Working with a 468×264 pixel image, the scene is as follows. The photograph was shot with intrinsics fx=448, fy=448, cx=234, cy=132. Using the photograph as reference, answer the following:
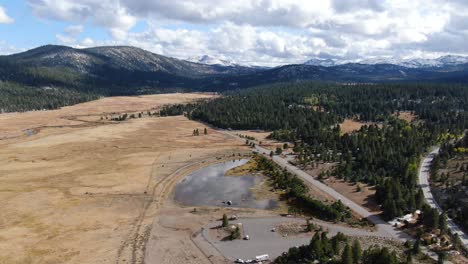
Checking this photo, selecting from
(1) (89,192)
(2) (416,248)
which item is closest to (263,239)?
(2) (416,248)

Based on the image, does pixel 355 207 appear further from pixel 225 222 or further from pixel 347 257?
pixel 347 257

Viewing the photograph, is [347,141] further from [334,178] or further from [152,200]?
[152,200]

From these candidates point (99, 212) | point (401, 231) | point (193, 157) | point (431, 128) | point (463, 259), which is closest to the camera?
point (463, 259)

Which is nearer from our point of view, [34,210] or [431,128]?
[34,210]

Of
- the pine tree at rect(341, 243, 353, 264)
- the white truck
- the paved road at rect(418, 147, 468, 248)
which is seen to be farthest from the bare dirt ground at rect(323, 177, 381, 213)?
the white truck

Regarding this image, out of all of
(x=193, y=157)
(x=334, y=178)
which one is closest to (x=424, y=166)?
(x=334, y=178)

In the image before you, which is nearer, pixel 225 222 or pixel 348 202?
pixel 225 222

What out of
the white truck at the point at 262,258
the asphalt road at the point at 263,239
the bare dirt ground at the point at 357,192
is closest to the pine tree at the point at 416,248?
the asphalt road at the point at 263,239

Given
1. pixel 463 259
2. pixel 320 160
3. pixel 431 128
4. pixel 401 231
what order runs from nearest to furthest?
pixel 463 259 < pixel 401 231 < pixel 320 160 < pixel 431 128
